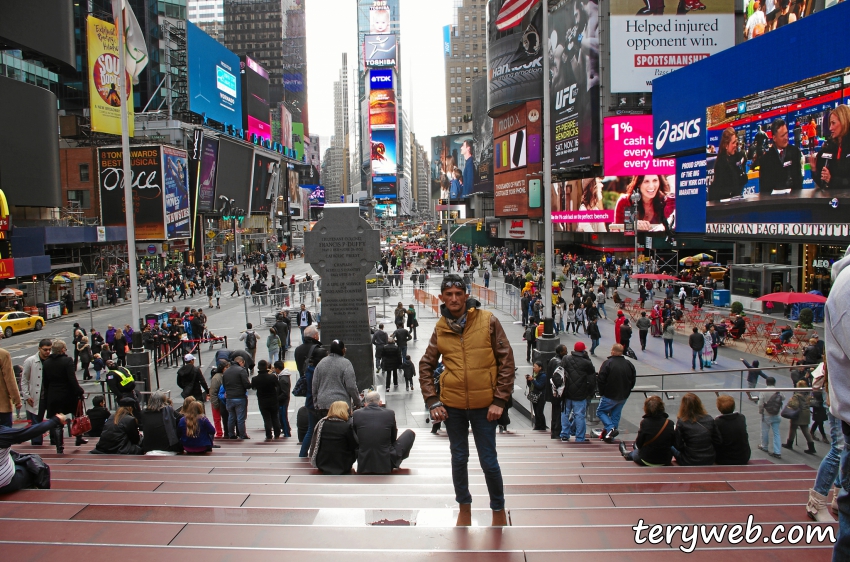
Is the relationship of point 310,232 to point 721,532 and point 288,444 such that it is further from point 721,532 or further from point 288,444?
point 721,532

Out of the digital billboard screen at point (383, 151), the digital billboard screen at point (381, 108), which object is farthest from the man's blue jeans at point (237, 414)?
the digital billboard screen at point (383, 151)

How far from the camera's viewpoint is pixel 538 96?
73.8 metres

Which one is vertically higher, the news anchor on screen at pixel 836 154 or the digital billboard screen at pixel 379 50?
the digital billboard screen at pixel 379 50

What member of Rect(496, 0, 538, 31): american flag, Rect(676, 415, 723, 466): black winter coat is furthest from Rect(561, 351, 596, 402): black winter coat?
Rect(496, 0, 538, 31): american flag

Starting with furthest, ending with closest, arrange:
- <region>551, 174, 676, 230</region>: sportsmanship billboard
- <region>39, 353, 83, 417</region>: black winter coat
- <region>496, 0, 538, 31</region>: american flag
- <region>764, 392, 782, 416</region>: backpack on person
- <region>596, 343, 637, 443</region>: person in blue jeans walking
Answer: <region>551, 174, 676, 230</region>: sportsmanship billboard < <region>496, 0, 538, 31</region>: american flag < <region>596, 343, 637, 443</region>: person in blue jeans walking < <region>39, 353, 83, 417</region>: black winter coat < <region>764, 392, 782, 416</region>: backpack on person

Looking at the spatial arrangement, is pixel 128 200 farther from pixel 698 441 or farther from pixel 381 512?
pixel 698 441

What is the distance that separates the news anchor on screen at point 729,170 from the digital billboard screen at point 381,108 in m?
117

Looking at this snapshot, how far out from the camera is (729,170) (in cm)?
3188

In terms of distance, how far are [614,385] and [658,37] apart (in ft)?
180

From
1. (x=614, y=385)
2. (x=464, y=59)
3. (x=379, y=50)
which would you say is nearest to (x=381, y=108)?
(x=379, y=50)

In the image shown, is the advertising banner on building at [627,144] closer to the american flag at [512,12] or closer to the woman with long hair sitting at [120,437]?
the american flag at [512,12]

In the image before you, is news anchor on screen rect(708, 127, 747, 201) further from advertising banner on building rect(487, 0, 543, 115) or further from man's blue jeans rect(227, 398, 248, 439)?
advertising banner on building rect(487, 0, 543, 115)

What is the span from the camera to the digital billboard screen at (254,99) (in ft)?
310

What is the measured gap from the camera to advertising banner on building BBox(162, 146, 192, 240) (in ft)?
179
